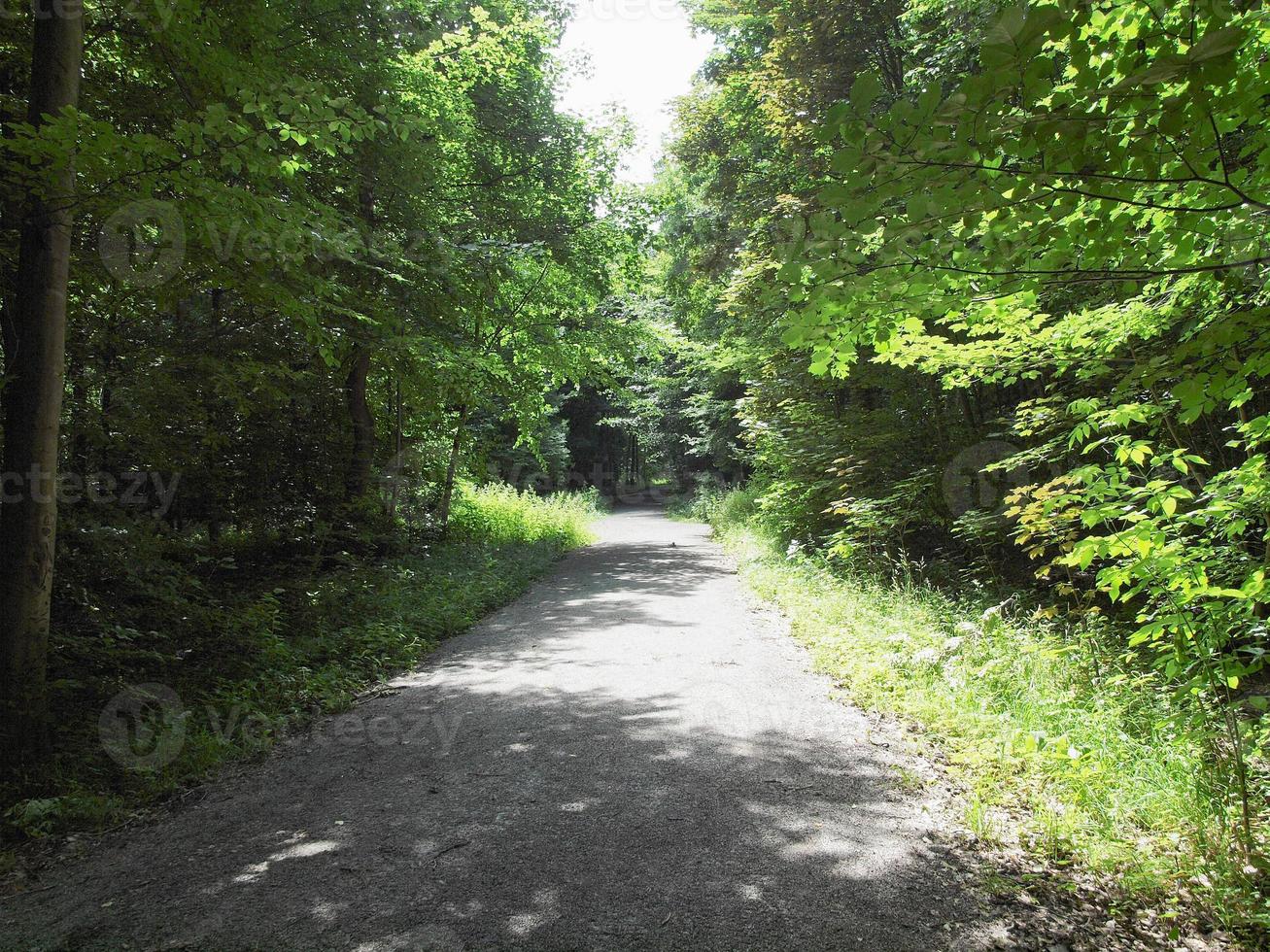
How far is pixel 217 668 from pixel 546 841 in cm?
379

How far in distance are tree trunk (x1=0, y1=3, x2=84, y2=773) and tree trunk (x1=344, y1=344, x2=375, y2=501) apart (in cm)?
755

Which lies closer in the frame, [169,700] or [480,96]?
[169,700]

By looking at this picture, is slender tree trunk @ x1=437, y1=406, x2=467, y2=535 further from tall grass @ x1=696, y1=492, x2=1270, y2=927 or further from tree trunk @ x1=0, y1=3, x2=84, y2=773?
tree trunk @ x1=0, y1=3, x2=84, y2=773

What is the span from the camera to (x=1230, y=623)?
3682mm

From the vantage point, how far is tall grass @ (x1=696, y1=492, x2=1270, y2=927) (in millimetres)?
3137

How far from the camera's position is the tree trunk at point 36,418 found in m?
4.12

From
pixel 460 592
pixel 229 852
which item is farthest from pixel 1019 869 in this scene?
pixel 460 592

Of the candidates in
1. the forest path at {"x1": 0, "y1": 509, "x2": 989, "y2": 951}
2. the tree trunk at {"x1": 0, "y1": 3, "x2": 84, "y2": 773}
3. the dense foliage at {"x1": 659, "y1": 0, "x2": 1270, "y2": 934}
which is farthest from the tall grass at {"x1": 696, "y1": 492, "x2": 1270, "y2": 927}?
the tree trunk at {"x1": 0, "y1": 3, "x2": 84, "y2": 773}

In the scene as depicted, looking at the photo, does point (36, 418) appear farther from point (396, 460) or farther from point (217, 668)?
point (396, 460)

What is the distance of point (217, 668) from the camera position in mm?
5766

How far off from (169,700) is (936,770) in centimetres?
548

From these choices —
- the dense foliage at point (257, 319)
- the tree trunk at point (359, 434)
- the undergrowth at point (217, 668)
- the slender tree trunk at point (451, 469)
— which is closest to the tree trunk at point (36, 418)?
the dense foliage at point (257, 319)

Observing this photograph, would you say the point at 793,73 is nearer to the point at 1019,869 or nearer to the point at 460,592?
the point at 460,592

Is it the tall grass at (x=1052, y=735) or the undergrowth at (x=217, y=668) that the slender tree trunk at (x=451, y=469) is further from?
the tall grass at (x=1052, y=735)
